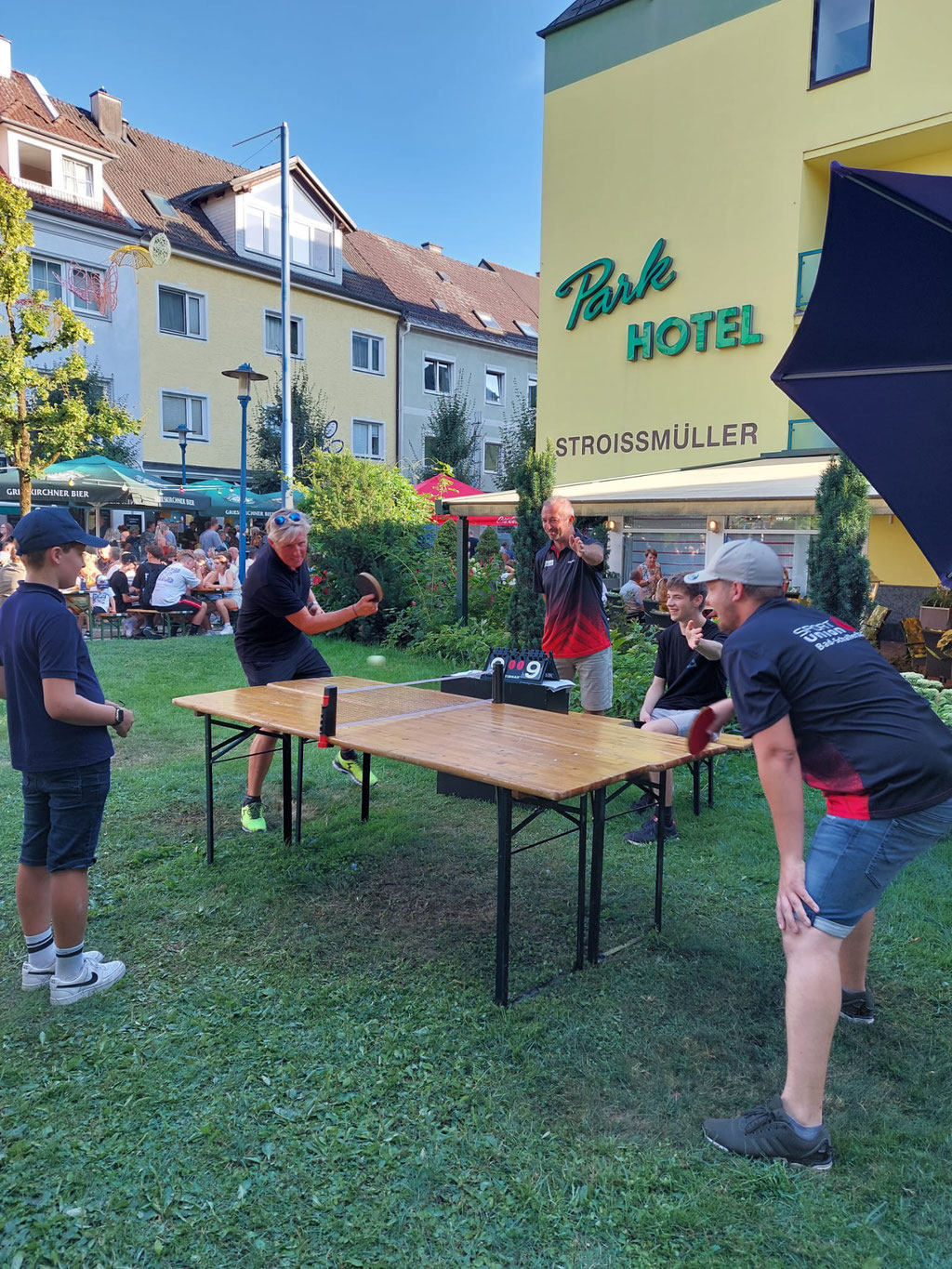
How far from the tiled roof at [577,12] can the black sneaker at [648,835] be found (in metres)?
13.8

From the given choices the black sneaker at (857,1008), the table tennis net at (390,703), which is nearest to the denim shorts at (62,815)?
the table tennis net at (390,703)

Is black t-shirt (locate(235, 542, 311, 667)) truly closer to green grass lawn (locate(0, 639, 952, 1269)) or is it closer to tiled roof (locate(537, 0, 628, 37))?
green grass lawn (locate(0, 639, 952, 1269))

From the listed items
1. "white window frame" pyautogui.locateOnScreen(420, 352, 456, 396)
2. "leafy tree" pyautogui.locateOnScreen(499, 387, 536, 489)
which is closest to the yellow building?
"leafy tree" pyautogui.locateOnScreen(499, 387, 536, 489)

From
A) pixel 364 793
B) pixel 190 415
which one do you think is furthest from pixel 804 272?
pixel 190 415

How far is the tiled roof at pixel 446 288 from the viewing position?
30867 mm

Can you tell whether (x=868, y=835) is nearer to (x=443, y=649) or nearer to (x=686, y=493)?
(x=686, y=493)

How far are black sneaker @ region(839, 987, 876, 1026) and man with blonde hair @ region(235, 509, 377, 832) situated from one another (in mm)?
2901

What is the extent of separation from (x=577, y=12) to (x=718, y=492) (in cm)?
1092

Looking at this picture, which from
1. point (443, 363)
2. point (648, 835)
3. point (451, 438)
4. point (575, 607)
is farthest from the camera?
point (443, 363)

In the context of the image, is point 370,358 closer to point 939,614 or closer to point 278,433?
point 278,433

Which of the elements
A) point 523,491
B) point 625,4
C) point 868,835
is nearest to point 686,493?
point 523,491

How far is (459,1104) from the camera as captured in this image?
2.82 metres

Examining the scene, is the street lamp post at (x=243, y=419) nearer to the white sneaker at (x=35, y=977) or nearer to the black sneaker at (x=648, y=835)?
the black sneaker at (x=648, y=835)

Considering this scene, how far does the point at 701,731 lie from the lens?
2.76 m
